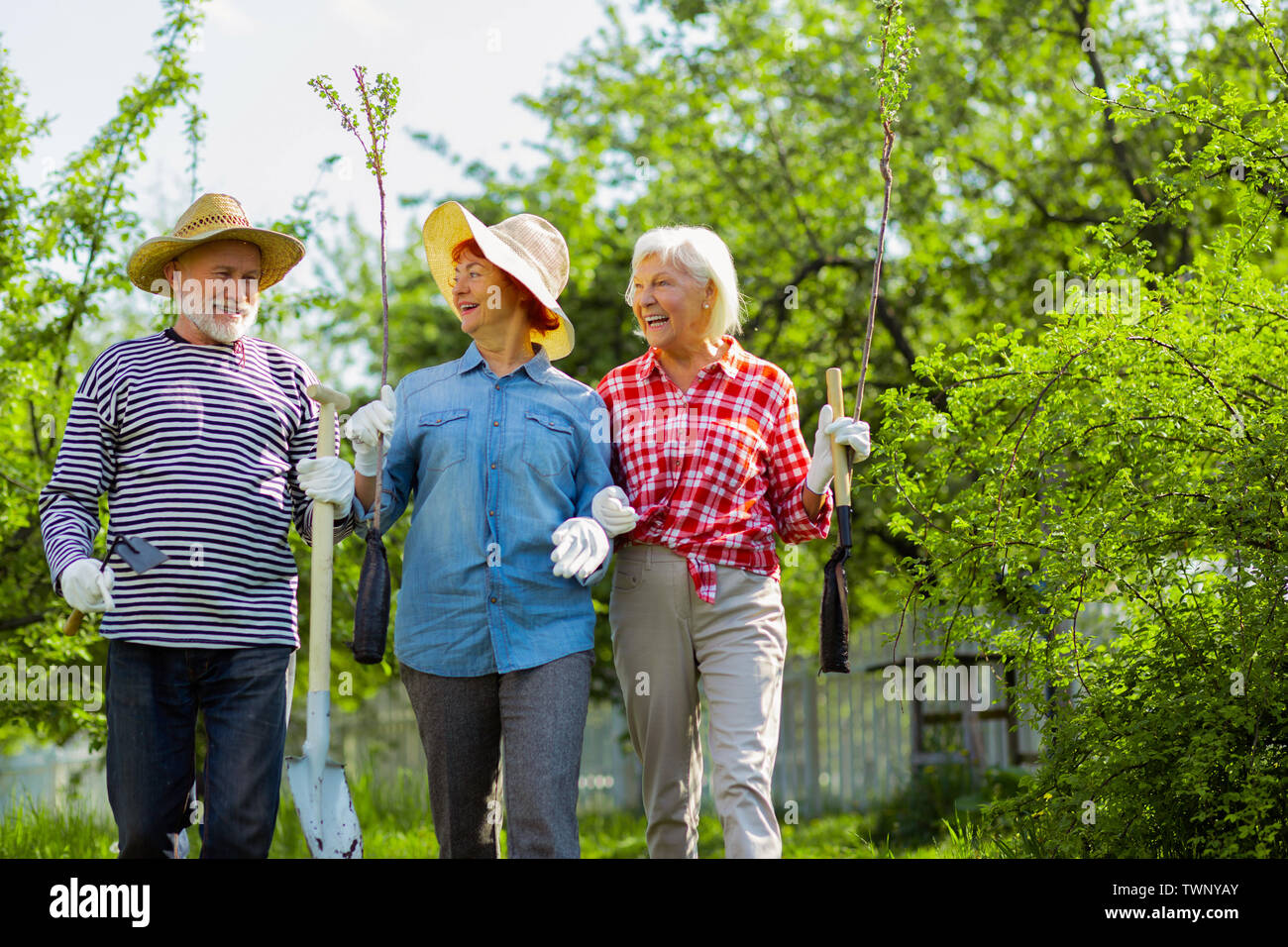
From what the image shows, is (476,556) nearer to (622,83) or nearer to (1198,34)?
(1198,34)

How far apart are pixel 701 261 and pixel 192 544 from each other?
157cm

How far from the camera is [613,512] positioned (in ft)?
11.4

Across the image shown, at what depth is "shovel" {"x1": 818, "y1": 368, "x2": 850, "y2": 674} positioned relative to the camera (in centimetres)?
359

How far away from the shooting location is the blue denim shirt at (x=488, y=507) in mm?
3412

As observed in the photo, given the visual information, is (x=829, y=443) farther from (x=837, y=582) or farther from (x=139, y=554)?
(x=139, y=554)

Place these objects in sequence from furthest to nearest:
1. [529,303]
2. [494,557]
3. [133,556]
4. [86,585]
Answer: [529,303], [494,557], [133,556], [86,585]

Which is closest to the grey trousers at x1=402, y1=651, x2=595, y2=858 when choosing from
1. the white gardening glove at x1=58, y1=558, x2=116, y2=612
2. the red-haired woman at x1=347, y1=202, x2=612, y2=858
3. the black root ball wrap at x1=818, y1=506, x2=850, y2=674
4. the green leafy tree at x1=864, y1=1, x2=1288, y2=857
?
the red-haired woman at x1=347, y1=202, x2=612, y2=858

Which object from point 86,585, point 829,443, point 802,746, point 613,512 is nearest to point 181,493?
point 86,585

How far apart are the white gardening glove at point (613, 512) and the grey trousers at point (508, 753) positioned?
0.33 meters

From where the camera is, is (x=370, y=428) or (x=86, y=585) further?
(x=370, y=428)

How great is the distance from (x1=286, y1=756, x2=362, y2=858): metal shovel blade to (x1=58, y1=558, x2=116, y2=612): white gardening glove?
57cm
